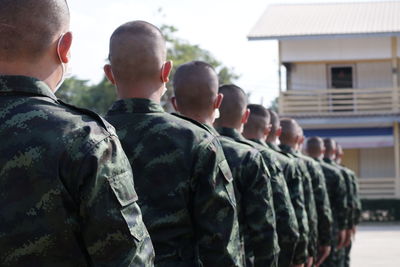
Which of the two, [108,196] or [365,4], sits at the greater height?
[365,4]

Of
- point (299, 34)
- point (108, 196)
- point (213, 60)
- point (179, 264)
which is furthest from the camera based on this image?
point (213, 60)

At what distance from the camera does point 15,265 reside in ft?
8.13

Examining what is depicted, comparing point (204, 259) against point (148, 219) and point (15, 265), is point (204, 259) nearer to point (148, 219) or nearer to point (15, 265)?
point (148, 219)

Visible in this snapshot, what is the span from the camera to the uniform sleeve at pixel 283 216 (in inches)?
236

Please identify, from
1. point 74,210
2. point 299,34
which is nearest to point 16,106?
point 74,210

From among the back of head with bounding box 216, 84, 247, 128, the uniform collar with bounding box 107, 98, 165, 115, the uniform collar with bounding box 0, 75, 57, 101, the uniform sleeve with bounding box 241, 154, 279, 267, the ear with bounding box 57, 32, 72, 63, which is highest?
the ear with bounding box 57, 32, 72, 63

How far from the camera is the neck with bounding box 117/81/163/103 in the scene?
12.7ft

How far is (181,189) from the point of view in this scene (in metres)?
3.76

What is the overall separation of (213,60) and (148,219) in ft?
169

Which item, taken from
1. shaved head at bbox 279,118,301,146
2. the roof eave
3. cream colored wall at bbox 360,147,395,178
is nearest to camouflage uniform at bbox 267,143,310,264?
shaved head at bbox 279,118,301,146

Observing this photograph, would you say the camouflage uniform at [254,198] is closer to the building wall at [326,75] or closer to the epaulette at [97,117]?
the epaulette at [97,117]

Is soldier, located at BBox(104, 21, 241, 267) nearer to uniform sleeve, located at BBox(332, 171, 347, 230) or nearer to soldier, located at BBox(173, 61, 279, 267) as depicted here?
soldier, located at BBox(173, 61, 279, 267)

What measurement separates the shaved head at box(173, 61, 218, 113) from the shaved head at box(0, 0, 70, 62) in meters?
2.13

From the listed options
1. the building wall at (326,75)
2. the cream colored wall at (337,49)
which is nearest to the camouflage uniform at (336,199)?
Answer: the cream colored wall at (337,49)
